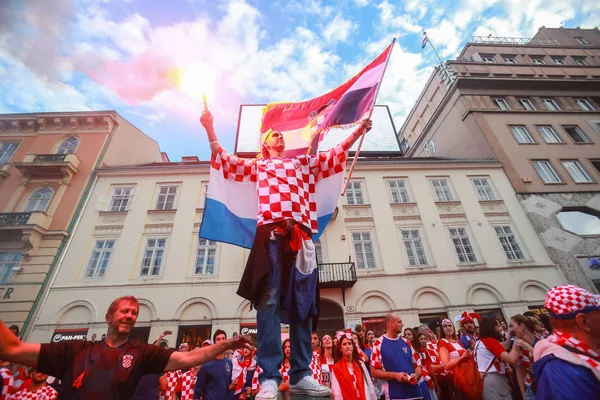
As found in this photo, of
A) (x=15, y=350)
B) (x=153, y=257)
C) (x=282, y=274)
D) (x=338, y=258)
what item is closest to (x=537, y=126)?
(x=338, y=258)

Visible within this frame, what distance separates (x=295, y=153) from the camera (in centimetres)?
482

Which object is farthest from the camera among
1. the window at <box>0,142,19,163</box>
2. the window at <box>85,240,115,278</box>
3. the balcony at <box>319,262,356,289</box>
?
the window at <box>0,142,19,163</box>

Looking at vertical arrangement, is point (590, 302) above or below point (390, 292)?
below

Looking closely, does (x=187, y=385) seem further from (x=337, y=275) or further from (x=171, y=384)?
(x=337, y=275)

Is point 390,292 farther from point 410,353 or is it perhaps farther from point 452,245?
point 410,353

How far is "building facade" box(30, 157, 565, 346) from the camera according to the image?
1418cm

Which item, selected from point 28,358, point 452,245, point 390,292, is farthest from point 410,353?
point 452,245

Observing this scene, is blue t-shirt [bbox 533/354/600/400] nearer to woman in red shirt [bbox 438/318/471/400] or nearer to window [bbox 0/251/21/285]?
woman in red shirt [bbox 438/318/471/400]

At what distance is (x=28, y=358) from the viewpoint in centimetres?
202

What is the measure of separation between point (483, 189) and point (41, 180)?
90.7 feet

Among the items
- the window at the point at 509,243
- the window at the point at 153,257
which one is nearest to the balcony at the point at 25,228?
the window at the point at 153,257

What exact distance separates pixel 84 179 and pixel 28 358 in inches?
764

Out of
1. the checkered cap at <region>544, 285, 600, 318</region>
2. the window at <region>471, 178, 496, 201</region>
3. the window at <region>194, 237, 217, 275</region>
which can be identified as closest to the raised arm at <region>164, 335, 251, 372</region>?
the checkered cap at <region>544, 285, 600, 318</region>

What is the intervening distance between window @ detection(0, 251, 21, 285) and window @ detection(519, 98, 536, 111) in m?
35.4
